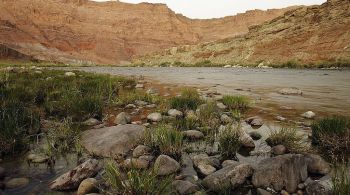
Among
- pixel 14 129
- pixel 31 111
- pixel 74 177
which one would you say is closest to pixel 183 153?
pixel 74 177

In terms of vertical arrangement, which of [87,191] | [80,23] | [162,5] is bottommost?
[87,191]

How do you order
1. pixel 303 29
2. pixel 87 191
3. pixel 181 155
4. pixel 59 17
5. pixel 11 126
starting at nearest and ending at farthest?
pixel 87 191, pixel 181 155, pixel 11 126, pixel 303 29, pixel 59 17

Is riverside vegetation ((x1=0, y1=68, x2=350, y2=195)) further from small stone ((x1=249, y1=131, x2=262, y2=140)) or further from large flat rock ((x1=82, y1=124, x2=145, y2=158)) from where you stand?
small stone ((x1=249, y1=131, x2=262, y2=140))

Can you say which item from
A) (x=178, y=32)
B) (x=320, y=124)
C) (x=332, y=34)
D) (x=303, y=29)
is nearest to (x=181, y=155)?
(x=320, y=124)

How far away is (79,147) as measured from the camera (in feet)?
15.9

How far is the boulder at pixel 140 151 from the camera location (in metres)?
4.62

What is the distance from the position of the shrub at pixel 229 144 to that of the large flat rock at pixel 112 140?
1297 mm

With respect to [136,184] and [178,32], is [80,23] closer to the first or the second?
[178,32]

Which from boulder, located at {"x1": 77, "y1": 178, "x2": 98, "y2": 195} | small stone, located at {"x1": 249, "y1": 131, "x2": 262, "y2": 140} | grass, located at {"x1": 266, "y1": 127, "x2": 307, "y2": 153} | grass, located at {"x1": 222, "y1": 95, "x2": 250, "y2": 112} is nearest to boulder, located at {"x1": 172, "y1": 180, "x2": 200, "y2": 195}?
boulder, located at {"x1": 77, "y1": 178, "x2": 98, "y2": 195}

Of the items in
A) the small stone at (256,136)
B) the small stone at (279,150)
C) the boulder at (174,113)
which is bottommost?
the small stone at (256,136)

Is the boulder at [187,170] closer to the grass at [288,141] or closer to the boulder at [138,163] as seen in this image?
the boulder at [138,163]

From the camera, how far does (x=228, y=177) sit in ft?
12.1

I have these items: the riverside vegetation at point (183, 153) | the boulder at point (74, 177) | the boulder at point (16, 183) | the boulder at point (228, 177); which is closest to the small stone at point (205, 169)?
the riverside vegetation at point (183, 153)

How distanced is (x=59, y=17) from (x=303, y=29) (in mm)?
113968
